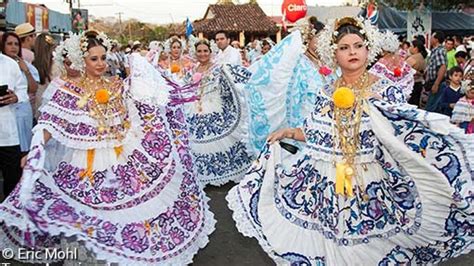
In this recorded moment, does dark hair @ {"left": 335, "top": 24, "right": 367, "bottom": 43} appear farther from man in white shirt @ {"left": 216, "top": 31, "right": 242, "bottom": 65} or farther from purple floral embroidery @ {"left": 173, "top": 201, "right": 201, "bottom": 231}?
man in white shirt @ {"left": 216, "top": 31, "right": 242, "bottom": 65}

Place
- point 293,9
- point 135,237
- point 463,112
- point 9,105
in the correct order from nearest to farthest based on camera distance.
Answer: point 135,237
point 9,105
point 463,112
point 293,9

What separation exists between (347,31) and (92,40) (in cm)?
190

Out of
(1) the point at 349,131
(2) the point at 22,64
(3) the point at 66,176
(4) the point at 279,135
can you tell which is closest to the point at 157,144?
(3) the point at 66,176

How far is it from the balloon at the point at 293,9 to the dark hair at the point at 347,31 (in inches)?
564

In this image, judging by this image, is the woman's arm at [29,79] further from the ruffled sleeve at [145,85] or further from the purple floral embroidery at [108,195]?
the purple floral embroidery at [108,195]

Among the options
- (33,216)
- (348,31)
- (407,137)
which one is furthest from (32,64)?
(407,137)

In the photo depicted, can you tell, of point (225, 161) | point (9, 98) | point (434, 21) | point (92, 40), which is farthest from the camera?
point (434, 21)

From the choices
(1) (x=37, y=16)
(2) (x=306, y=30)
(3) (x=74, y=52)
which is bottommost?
(1) (x=37, y=16)

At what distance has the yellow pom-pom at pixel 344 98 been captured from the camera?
3457 mm

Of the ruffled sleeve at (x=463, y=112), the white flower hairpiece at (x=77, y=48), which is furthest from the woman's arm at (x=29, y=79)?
the ruffled sleeve at (x=463, y=112)

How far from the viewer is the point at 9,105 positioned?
556cm

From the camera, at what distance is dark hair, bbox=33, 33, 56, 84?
656cm

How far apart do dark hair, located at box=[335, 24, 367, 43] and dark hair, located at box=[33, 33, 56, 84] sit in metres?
3.78

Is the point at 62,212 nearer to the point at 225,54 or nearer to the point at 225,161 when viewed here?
the point at 225,161
